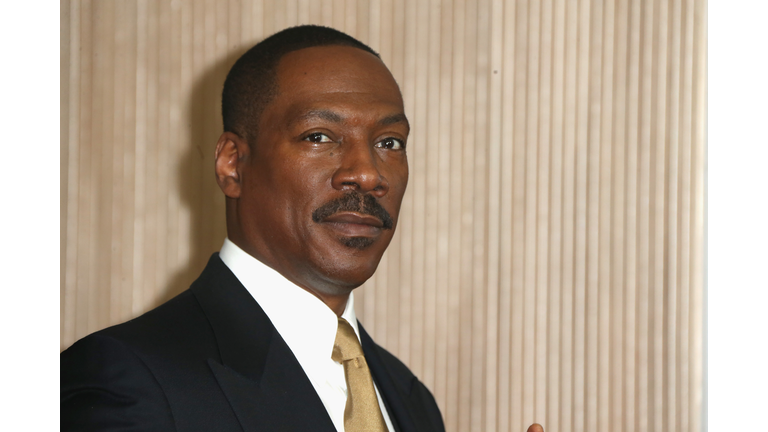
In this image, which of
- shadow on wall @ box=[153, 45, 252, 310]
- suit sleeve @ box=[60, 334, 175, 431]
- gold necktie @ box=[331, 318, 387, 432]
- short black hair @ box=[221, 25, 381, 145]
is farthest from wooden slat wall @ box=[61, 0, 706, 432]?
suit sleeve @ box=[60, 334, 175, 431]

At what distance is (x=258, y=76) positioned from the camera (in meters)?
0.95

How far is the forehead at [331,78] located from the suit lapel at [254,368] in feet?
0.91

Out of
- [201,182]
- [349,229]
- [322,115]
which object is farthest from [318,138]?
[201,182]

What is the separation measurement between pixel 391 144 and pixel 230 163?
242mm

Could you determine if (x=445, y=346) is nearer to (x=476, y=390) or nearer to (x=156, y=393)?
(x=476, y=390)

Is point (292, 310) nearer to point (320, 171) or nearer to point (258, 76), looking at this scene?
point (320, 171)

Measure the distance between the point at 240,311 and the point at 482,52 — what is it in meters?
0.85

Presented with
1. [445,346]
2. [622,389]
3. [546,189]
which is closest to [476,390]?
[445,346]

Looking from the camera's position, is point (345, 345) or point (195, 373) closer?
point (195, 373)

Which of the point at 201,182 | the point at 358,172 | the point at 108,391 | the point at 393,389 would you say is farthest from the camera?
the point at 201,182

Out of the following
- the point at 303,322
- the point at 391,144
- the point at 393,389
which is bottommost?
the point at 393,389

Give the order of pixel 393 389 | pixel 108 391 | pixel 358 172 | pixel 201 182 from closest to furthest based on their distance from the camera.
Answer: pixel 108 391 → pixel 358 172 → pixel 393 389 → pixel 201 182

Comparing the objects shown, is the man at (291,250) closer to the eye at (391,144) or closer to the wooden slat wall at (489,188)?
the eye at (391,144)

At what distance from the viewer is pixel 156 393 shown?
719mm
